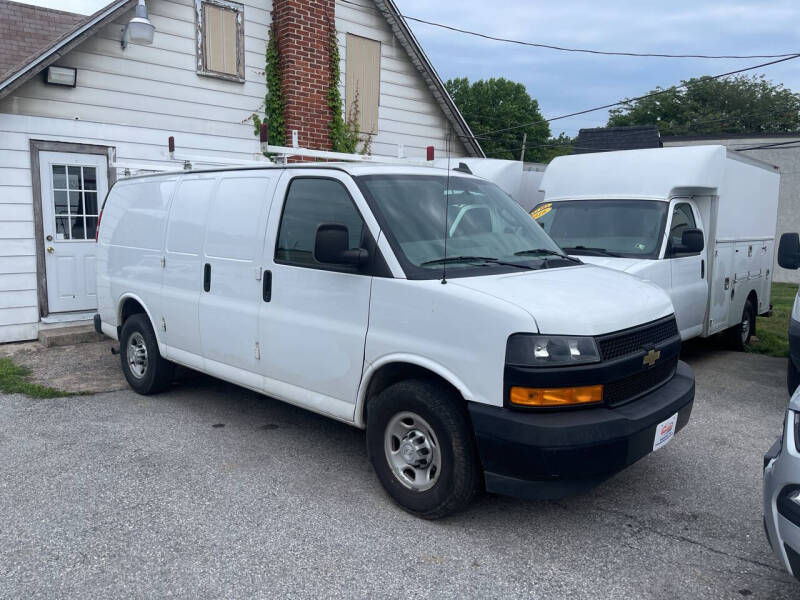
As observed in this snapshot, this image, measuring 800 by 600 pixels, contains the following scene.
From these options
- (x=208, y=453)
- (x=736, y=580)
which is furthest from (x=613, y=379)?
(x=208, y=453)

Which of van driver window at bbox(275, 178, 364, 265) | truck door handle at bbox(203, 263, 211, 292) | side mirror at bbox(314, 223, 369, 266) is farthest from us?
truck door handle at bbox(203, 263, 211, 292)

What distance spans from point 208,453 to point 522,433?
2.67 meters

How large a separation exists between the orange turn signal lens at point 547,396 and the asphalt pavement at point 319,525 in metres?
0.85

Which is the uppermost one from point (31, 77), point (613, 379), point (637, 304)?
point (31, 77)

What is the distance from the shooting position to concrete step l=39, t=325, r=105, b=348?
8.66 metres

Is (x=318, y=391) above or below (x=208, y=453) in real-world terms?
above

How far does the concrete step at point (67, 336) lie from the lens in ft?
28.4

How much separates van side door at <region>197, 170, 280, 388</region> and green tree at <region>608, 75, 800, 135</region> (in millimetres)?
47246

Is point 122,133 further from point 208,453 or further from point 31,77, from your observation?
point 208,453

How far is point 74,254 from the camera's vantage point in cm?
916

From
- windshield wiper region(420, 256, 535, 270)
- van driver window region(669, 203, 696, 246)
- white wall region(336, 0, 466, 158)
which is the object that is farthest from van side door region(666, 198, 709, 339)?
white wall region(336, 0, 466, 158)

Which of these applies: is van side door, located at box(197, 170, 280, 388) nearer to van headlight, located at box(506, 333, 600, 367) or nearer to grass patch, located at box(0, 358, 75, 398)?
grass patch, located at box(0, 358, 75, 398)

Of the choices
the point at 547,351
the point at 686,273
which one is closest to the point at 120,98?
the point at 686,273

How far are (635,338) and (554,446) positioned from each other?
909mm
